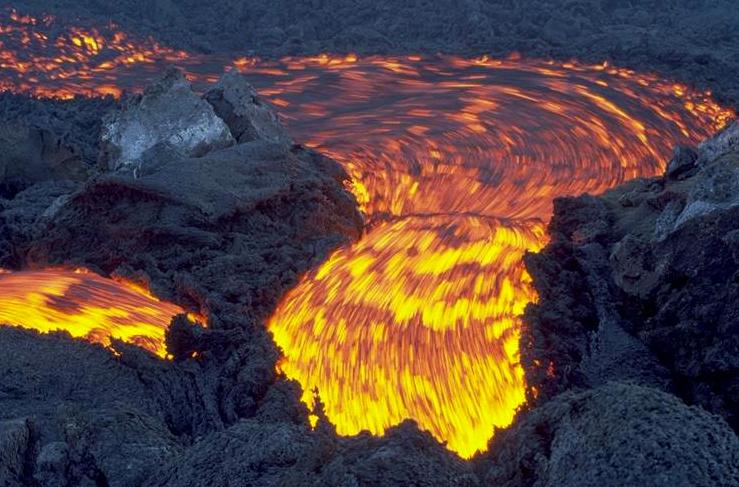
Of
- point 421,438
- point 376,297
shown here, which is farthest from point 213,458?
point 376,297

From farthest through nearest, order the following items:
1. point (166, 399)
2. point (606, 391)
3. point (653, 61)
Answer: point (653, 61), point (166, 399), point (606, 391)

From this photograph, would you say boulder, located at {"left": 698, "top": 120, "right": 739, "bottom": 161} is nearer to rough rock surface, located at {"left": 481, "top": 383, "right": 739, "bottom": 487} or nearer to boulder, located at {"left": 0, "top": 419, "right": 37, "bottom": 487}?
rough rock surface, located at {"left": 481, "top": 383, "right": 739, "bottom": 487}

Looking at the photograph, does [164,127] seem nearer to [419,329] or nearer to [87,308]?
[87,308]

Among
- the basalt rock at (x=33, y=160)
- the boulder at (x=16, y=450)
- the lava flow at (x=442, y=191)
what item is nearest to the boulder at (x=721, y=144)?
the lava flow at (x=442, y=191)

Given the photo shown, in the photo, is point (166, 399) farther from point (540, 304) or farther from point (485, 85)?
point (485, 85)

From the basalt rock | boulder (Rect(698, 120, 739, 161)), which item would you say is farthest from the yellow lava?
the basalt rock

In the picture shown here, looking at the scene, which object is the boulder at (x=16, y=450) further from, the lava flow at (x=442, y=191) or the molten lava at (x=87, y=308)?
the lava flow at (x=442, y=191)

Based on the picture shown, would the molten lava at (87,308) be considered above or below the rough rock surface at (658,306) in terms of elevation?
below

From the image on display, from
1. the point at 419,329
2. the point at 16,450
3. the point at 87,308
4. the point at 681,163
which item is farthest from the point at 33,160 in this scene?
the point at 681,163
